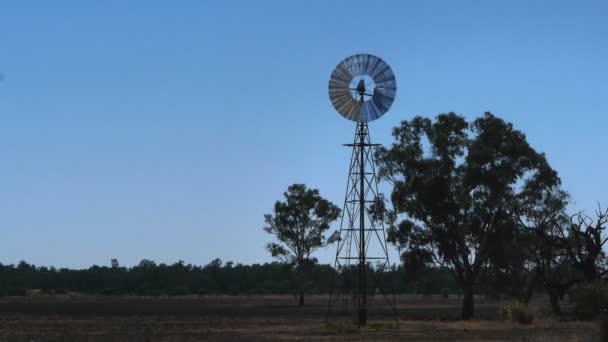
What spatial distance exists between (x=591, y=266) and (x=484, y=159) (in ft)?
37.5

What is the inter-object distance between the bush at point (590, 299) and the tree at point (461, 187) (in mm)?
9071

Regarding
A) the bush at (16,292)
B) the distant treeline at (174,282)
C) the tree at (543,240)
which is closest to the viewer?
the tree at (543,240)

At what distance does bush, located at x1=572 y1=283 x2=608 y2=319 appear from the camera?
171 feet

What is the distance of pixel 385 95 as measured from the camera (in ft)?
155

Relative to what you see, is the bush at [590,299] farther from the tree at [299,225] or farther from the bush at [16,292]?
the bush at [16,292]

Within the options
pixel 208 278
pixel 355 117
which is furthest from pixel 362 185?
pixel 208 278

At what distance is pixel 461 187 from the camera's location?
63750 millimetres

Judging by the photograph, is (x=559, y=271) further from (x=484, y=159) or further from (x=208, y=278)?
(x=208, y=278)

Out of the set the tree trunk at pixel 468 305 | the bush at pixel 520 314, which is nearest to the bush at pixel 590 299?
the bush at pixel 520 314

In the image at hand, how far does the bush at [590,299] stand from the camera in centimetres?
5222

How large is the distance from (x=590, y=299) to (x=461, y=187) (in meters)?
13.8

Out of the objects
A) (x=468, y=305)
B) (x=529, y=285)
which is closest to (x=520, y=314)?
(x=468, y=305)

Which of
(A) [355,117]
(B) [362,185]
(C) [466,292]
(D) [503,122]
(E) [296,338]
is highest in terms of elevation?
(D) [503,122]

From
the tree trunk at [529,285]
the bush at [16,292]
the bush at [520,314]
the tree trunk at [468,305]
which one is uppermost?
the bush at [16,292]
